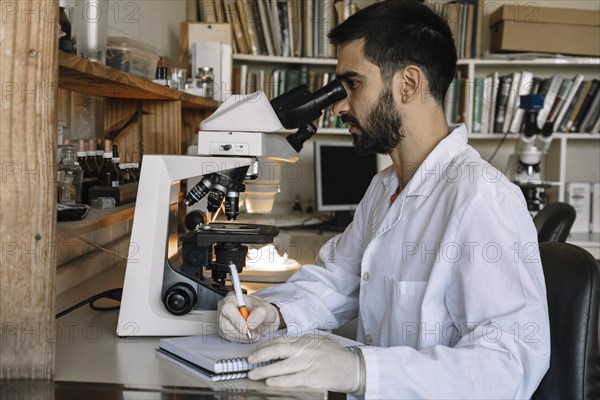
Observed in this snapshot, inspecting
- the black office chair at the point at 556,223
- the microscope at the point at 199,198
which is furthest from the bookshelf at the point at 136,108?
the black office chair at the point at 556,223

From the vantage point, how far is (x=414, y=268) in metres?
1.25

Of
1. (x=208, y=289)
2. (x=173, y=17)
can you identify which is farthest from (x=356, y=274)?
(x=173, y=17)

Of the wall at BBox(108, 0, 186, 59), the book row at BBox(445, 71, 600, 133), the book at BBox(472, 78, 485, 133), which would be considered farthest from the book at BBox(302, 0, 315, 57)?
the book at BBox(472, 78, 485, 133)

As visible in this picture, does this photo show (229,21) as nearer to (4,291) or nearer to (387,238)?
(387,238)

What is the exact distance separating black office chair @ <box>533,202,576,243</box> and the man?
0.83 m

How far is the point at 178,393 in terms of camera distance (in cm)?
97

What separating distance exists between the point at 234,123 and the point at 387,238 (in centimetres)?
37

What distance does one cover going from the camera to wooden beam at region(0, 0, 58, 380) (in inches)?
36.7

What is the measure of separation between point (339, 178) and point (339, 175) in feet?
0.05

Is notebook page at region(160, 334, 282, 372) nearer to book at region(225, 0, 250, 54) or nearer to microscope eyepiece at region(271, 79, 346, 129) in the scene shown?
microscope eyepiece at region(271, 79, 346, 129)

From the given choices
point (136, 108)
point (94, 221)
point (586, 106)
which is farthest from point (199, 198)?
point (586, 106)

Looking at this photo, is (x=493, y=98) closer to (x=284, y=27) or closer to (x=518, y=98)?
(x=518, y=98)

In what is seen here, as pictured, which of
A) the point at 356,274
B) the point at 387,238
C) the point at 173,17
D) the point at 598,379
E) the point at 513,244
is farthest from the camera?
the point at 173,17

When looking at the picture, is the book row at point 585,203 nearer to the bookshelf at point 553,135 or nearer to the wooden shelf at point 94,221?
the bookshelf at point 553,135
